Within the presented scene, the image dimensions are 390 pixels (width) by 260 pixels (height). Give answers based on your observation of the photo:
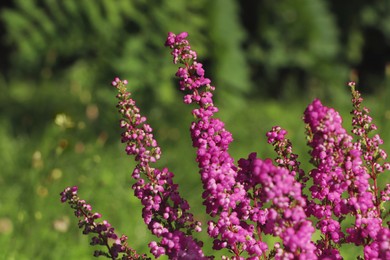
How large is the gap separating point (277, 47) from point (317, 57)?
517mm

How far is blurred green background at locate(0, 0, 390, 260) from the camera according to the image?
4.36m

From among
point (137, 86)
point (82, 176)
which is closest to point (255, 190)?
point (82, 176)

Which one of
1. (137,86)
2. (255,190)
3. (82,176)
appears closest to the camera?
(255,190)

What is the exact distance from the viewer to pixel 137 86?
675 cm

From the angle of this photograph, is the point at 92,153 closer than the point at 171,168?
Yes

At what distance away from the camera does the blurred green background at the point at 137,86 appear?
436 centimetres

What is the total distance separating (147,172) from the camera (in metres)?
A: 1.80

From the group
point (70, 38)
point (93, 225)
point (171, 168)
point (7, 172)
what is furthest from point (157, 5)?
point (93, 225)

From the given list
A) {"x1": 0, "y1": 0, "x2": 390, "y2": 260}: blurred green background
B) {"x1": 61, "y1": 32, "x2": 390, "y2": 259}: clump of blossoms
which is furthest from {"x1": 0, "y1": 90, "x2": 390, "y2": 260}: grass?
{"x1": 61, "y1": 32, "x2": 390, "y2": 259}: clump of blossoms

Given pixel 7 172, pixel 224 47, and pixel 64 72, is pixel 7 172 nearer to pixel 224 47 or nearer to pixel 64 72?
pixel 224 47

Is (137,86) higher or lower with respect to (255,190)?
higher

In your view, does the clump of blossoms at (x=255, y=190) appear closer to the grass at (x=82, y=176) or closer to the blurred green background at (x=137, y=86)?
the grass at (x=82, y=176)

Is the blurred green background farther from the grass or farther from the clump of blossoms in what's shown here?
the clump of blossoms

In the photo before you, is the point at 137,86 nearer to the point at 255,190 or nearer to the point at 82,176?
the point at 82,176
